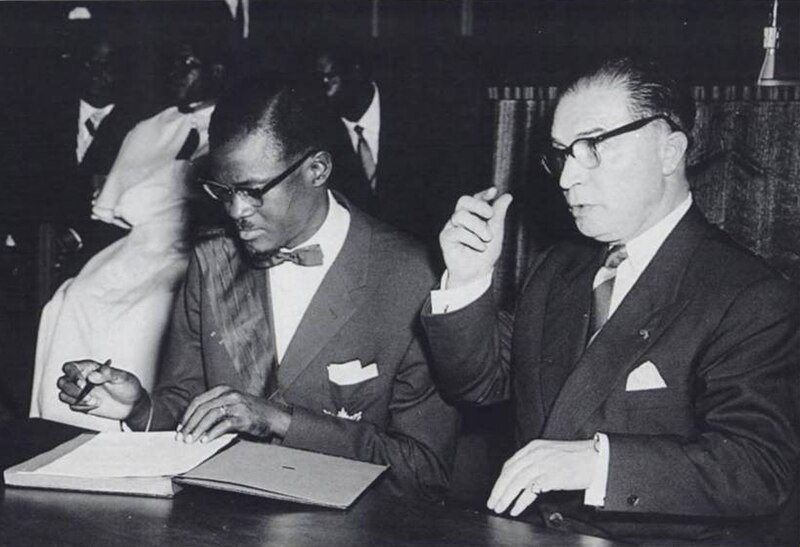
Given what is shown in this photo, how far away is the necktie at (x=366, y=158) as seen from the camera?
4.27m

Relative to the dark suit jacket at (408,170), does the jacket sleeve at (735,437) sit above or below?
below

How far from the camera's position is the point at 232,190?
250 cm

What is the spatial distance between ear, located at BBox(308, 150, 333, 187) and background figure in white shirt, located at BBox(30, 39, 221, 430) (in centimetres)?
190

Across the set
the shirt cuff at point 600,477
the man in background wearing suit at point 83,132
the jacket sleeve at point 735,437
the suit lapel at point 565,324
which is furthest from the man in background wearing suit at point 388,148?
the shirt cuff at point 600,477

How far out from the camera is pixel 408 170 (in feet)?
13.8

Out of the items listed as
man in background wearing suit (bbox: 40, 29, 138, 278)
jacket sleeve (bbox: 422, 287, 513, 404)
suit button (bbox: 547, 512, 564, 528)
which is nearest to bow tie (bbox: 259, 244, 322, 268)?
jacket sleeve (bbox: 422, 287, 513, 404)

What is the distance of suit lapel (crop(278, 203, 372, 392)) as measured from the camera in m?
2.50

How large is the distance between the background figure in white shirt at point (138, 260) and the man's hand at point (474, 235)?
2401 mm

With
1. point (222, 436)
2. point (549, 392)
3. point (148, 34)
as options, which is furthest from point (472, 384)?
point (148, 34)

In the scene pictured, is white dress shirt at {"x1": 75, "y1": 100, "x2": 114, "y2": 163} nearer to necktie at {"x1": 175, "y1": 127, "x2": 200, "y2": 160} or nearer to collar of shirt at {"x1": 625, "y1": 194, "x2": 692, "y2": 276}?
necktie at {"x1": 175, "y1": 127, "x2": 200, "y2": 160}

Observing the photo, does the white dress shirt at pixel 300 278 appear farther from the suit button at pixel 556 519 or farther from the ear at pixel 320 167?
the suit button at pixel 556 519

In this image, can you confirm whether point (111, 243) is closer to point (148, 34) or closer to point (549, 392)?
point (148, 34)

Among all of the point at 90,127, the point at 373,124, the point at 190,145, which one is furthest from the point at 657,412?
the point at 90,127

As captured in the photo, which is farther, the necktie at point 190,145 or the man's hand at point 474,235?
the necktie at point 190,145
